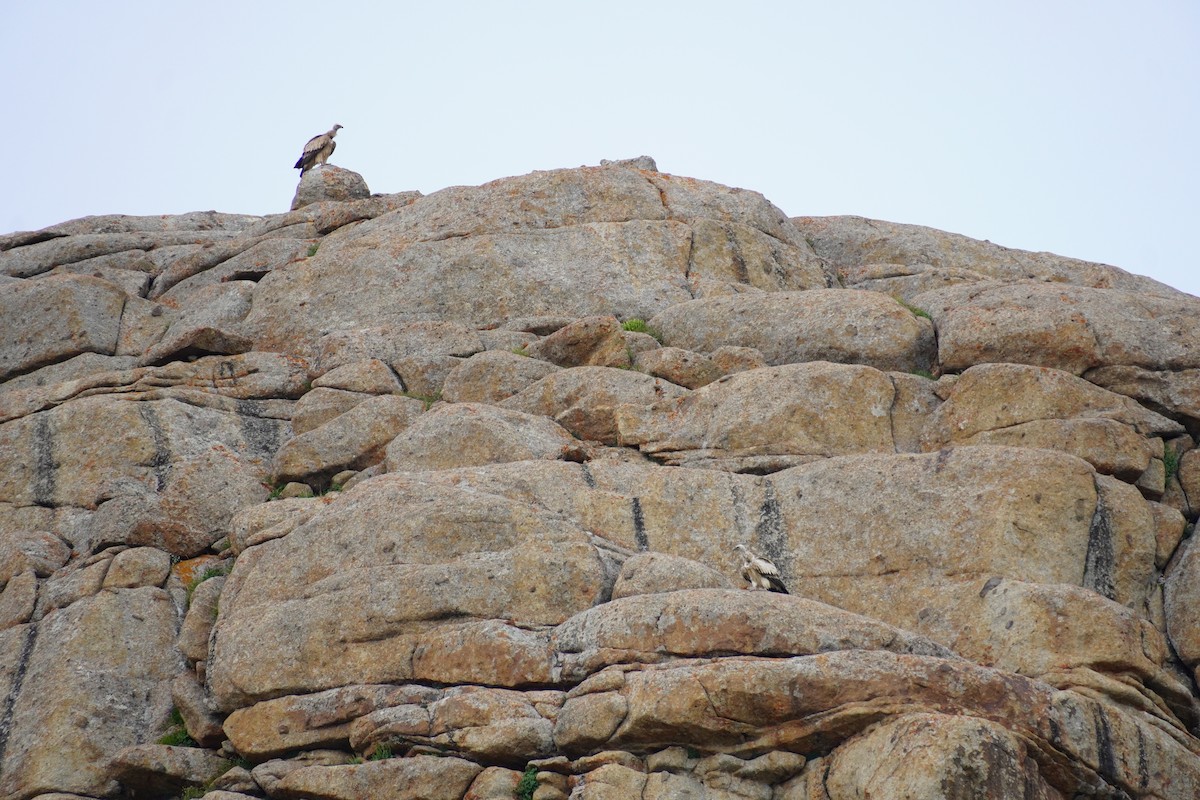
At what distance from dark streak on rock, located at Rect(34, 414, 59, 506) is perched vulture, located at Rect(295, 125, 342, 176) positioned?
690 inches

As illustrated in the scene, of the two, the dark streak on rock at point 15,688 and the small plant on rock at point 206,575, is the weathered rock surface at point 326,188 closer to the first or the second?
the small plant on rock at point 206,575

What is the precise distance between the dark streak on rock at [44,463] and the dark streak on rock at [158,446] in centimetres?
213

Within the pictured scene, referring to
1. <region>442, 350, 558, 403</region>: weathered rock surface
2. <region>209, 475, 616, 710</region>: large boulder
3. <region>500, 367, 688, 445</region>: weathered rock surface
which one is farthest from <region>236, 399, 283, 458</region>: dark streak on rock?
<region>209, 475, 616, 710</region>: large boulder

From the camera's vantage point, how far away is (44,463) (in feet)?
97.6

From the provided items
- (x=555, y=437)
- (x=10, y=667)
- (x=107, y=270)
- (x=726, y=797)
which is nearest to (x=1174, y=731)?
(x=726, y=797)

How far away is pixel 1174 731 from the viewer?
808 inches

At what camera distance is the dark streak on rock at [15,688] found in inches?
906

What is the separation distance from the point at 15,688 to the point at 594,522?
35.2 feet

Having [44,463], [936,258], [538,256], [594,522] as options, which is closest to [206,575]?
[44,463]

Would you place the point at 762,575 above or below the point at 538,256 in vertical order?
below

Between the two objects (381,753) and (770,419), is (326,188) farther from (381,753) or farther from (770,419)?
(381,753)

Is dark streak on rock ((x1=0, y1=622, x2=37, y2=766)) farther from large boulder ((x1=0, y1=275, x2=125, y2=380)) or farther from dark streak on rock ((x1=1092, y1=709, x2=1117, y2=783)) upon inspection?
dark streak on rock ((x1=1092, y1=709, x2=1117, y2=783))

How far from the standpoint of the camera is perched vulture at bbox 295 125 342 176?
45.8 meters

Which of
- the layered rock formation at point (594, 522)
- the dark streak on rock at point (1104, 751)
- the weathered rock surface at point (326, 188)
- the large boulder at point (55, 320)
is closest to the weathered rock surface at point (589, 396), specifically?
the layered rock formation at point (594, 522)
